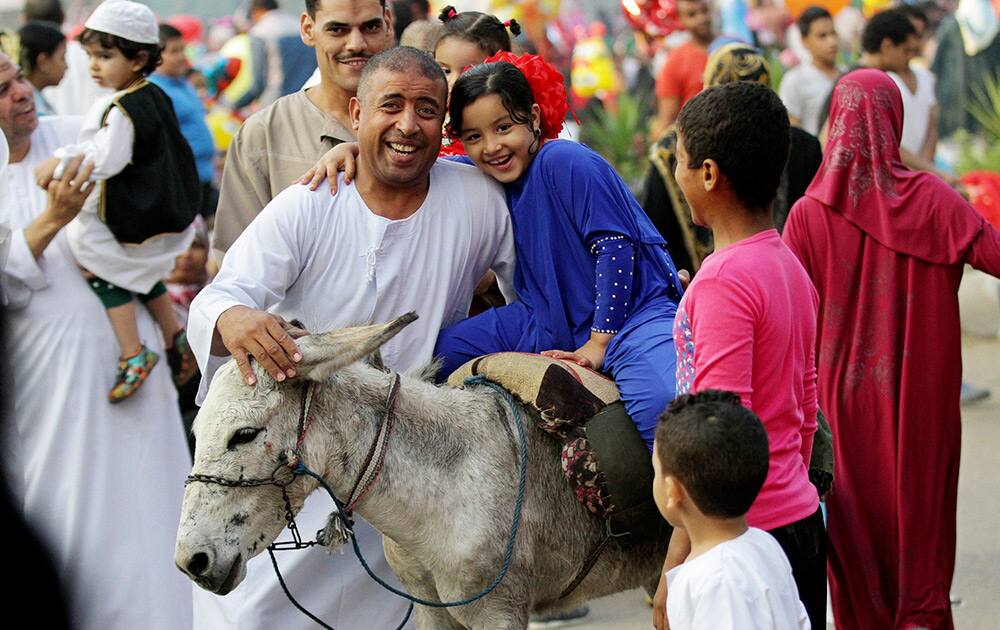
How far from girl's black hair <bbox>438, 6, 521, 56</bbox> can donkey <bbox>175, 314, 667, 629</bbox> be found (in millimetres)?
2000

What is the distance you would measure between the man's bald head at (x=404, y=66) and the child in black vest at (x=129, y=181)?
6.50ft

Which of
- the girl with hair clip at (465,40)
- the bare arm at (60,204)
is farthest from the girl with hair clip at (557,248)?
the bare arm at (60,204)

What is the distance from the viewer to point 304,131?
5.11 m

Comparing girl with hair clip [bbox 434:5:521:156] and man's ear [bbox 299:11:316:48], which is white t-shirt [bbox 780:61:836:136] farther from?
man's ear [bbox 299:11:316:48]

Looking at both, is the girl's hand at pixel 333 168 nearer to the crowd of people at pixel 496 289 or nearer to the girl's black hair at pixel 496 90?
the crowd of people at pixel 496 289

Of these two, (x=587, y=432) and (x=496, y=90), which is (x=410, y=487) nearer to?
(x=587, y=432)

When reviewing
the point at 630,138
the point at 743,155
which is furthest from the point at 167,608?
the point at 630,138

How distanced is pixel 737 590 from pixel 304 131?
278 centimetres

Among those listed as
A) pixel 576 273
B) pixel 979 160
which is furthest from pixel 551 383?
pixel 979 160

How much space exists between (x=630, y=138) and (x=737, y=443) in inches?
443

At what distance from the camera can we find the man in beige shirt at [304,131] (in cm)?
504

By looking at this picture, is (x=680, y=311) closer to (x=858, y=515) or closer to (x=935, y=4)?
(x=858, y=515)

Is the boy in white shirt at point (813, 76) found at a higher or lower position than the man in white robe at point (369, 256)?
lower

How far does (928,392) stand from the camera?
5473mm
